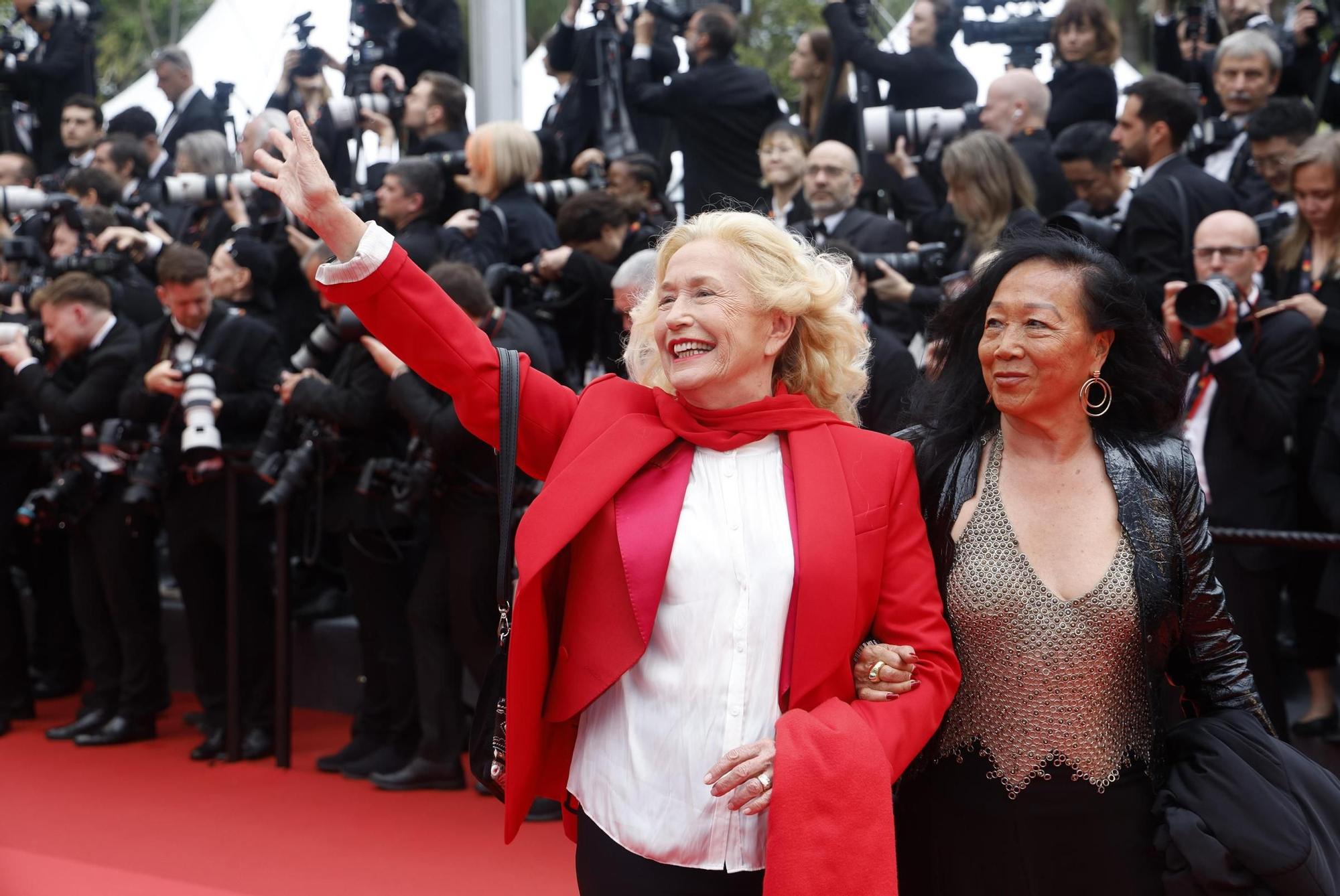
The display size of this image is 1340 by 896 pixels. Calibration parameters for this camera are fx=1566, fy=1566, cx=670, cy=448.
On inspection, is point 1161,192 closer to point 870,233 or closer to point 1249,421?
point 1249,421

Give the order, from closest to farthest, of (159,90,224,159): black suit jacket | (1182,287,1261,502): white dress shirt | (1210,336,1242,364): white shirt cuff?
(1210,336,1242,364): white shirt cuff, (1182,287,1261,502): white dress shirt, (159,90,224,159): black suit jacket

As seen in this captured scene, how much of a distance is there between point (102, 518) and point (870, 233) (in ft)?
11.2

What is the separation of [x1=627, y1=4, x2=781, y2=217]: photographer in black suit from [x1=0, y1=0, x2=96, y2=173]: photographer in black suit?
202 inches

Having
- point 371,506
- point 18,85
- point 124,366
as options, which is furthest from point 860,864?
point 18,85

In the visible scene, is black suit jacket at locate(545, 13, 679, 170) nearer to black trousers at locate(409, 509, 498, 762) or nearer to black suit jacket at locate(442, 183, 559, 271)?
black suit jacket at locate(442, 183, 559, 271)

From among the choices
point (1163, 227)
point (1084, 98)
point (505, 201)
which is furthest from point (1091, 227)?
point (505, 201)

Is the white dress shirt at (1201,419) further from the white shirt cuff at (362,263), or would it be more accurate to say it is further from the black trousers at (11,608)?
the black trousers at (11,608)

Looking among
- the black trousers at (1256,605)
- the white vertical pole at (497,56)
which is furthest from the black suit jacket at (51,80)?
the black trousers at (1256,605)

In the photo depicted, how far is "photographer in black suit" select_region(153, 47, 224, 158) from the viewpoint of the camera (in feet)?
32.3

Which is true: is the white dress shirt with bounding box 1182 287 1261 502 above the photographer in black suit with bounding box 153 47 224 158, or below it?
below

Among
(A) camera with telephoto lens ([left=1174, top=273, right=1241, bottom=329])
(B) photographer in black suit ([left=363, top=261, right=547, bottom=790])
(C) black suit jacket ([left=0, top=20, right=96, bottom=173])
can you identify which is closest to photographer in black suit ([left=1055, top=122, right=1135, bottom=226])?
(A) camera with telephoto lens ([left=1174, top=273, right=1241, bottom=329])

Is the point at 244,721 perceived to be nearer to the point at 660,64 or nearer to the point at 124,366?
the point at 124,366

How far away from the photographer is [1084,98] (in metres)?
6.87

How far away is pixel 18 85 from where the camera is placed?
35.5 feet
